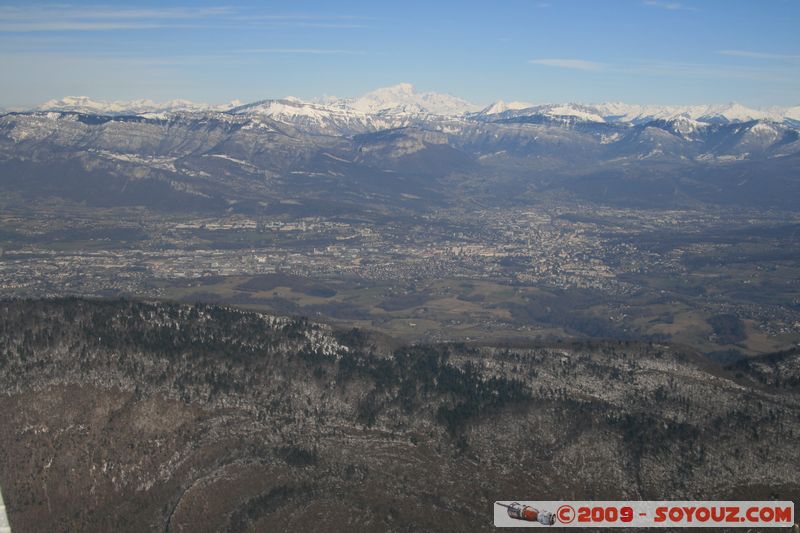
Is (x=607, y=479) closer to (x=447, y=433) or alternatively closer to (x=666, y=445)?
(x=666, y=445)

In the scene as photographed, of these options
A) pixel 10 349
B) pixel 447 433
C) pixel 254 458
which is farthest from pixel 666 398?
pixel 10 349

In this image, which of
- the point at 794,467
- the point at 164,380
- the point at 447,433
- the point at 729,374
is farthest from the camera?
the point at 729,374

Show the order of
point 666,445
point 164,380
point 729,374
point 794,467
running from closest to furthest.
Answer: point 794,467 → point 666,445 → point 164,380 → point 729,374

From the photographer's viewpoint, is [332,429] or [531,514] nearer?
[531,514]

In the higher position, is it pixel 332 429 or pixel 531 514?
pixel 531 514

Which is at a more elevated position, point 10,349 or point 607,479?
point 10,349

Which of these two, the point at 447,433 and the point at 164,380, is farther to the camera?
the point at 164,380

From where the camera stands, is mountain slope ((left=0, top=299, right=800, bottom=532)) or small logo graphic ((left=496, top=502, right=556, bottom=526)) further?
mountain slope ((left=0, top=299, right=800, bottom=532))

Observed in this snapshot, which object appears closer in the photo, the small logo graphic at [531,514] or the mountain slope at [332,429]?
the small logo graphic at [531,514]
